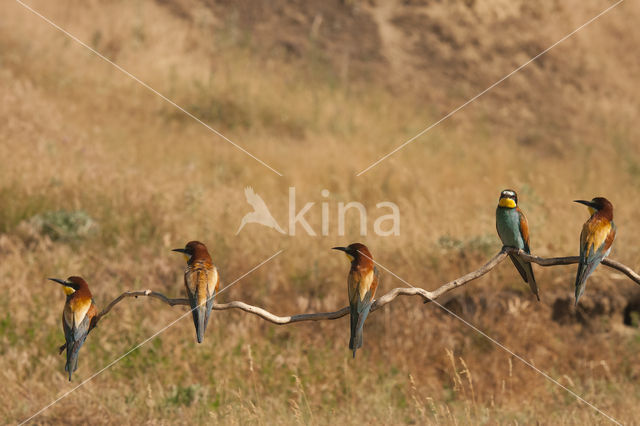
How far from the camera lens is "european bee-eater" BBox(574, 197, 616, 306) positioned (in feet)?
6.73

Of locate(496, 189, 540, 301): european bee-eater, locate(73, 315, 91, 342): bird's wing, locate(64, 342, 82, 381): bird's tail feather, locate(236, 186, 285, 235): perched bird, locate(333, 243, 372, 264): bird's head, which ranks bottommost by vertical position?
locate(64, 342, 82, 381): bird's tail feather

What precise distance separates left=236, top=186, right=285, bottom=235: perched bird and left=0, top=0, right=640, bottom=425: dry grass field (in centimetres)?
16

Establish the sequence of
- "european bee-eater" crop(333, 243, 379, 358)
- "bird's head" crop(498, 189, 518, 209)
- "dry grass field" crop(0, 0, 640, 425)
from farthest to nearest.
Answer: "dry grass field" crop(0, 0, 640, 425) → "bird's head" crop(498, 189, 518, 209) → "european bee-eater" crop(333, 243, 379, 358)

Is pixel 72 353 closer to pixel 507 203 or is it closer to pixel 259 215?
pixel 507 203

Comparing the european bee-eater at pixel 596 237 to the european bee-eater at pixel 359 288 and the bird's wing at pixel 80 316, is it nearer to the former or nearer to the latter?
the european bee-eater at pixel 359 288

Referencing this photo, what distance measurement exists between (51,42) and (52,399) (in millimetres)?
9590

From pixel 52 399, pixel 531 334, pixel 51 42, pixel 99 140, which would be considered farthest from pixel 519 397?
pixel 51 42

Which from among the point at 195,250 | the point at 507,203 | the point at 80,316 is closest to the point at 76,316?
the point at 80,316

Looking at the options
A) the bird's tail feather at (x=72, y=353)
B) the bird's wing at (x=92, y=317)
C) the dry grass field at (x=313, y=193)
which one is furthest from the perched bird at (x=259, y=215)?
the bird's tail feather at (x=72, y=353)

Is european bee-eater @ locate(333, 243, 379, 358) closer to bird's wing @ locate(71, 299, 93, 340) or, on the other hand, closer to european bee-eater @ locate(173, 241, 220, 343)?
european bee-eater @ locate(173, 241, 220, 343)

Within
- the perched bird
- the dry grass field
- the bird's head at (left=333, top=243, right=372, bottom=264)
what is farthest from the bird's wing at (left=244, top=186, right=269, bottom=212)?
the bird's head at (left=333, top=243, right=372, bottom=264)

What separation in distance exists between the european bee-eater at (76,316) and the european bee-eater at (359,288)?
843 millimetres

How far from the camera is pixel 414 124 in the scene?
1288 cm

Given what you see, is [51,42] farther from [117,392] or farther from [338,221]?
[117,392]
